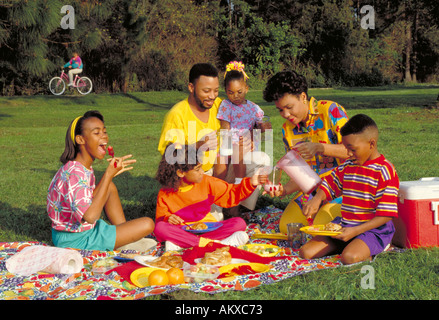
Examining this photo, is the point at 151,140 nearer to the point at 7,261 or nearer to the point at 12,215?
the point at 12,215

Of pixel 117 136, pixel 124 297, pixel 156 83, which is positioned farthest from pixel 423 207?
pixel 156 83

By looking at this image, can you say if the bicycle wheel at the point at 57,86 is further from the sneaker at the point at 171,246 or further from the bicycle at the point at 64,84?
the sneaker at the point at 171,246

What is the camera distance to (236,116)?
5477 millimetres

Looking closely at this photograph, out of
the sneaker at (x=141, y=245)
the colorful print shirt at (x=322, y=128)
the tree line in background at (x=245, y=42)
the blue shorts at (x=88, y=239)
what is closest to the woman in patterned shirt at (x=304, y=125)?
the colorful print shirt at (x=322, y=128)

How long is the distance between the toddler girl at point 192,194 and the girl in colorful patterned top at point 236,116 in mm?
594

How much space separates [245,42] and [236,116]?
27.1 metres

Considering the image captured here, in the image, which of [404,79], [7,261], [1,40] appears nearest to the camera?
[7,261]

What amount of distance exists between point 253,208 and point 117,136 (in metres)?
7.30

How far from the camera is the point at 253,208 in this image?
521cm

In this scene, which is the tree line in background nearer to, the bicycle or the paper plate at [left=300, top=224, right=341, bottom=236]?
the bicycle

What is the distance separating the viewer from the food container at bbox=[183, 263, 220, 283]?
11.2 feet

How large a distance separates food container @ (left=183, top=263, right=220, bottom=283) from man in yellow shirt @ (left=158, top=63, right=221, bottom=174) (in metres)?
1.61

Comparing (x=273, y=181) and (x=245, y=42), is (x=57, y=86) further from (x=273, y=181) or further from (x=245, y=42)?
(x=273, y=181)

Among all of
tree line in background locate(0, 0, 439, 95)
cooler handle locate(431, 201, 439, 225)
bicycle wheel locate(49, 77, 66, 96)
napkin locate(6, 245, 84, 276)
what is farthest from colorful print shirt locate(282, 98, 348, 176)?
bicycle wheel locate(49, 77, 66, 96)
